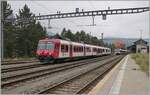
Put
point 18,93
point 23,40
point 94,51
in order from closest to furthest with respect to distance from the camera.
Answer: point 18,93 < point 94,51 < point 23,40

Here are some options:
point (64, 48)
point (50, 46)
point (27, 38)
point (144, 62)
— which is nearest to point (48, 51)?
point (50, 46)

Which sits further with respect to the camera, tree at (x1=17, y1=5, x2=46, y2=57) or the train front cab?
tree at (x1=17, y1=5, x2=46, y2=57)

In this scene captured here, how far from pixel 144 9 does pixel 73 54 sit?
995 cm

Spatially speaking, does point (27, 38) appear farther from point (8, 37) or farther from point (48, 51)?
point (48, 51)

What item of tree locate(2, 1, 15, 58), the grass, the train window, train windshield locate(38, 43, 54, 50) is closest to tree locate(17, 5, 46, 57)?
tree locate(2, 1, 15, 58)

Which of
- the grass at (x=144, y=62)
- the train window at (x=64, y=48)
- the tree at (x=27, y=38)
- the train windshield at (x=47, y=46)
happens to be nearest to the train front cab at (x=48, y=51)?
the train windshield at (x=47, y=46)

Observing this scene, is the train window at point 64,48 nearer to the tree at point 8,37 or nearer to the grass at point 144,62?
the grass at point 144,62

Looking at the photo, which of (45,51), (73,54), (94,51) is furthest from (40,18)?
(94,51)

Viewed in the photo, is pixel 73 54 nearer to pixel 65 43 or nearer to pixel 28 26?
pixel 65 43

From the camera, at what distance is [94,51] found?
6456cm

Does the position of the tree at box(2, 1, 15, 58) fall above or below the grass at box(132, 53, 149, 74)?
above

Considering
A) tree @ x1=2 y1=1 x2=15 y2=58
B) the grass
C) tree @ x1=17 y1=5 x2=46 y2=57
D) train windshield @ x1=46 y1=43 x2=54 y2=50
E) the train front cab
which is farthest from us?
tree @ x1=17 y1=5 x2=46 y2=57

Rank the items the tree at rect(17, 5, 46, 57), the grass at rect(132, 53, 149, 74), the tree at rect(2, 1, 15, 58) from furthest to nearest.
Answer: the tree at rect(17, 5, 46, 57) < the tree at rect(2, 1, 15, 58) < the grass at rect(132, 53, 149, 74)

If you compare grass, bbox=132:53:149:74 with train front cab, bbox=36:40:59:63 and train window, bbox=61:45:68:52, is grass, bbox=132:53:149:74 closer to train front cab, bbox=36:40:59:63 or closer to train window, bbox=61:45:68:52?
train window, bbox=61:45:68:52
